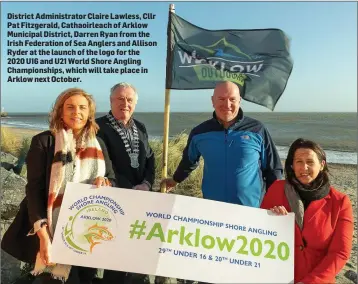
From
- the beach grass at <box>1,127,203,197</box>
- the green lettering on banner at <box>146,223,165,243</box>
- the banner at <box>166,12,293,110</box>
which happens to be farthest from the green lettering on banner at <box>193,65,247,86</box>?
the beach grass at <box>1,127,203,197</box>

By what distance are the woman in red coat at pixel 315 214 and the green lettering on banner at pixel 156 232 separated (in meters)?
1.04

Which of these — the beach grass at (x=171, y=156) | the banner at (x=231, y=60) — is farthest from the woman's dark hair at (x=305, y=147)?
the beach grass at (x=171, y=156)

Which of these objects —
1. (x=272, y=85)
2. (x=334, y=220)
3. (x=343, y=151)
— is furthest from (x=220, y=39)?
(x=343, y=151)

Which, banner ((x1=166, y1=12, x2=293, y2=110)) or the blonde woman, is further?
banner ((x1=166, y1=12, x2=293, y2=110))

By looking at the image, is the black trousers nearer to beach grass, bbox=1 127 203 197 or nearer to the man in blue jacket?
the man in blue jacket

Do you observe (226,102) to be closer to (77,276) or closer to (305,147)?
(305,147)

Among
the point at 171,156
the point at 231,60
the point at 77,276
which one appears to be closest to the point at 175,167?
the point at 171,156

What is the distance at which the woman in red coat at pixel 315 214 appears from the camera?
3266 millimetres

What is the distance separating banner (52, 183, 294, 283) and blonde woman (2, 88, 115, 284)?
0.35 ft

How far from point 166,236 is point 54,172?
1.13m

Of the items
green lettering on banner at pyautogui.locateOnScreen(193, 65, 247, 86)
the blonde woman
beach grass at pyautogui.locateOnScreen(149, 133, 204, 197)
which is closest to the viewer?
the blonde woman

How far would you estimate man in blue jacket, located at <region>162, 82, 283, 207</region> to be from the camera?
13.5 feet

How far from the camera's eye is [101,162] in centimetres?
387

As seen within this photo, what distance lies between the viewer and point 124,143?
→ 14.0ft
